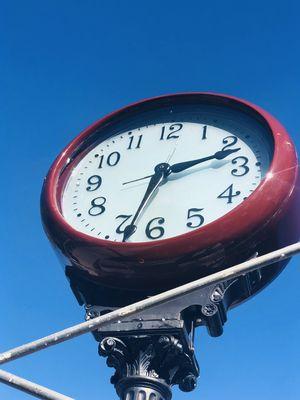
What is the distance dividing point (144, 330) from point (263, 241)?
3.16 ft

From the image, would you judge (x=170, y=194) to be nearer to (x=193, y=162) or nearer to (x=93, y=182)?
(x=193, y=162)

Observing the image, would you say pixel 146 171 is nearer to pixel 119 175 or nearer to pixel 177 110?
pixel 119 175

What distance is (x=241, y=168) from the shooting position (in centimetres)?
538

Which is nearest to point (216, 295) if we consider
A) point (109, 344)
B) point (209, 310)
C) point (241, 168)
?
point (209, 310)

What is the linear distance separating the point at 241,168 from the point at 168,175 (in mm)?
581

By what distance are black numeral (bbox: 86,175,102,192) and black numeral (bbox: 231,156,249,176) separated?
3.52 feet

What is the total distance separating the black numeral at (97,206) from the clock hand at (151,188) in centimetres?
31

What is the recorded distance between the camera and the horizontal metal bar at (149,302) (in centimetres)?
313

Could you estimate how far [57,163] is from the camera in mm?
5906

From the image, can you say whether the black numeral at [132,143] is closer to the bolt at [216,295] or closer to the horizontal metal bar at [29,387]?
the bolt at [216,295]

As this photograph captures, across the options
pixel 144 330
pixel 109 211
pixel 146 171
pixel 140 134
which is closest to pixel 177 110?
pixel 140 134

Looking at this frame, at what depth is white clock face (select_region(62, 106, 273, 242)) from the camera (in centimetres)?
515

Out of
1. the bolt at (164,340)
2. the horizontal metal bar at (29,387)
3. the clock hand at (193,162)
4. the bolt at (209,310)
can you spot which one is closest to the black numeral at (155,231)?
the clock hand at (193,162)

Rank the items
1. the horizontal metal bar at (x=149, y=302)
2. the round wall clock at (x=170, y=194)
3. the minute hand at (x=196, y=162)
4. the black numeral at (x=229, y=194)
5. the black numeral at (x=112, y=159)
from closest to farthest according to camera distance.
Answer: the horizontal metal bar at (x=149, y=302) → the round wall clock at (x=170, y=194) → the black numeral at (x=229, y=194) → the minute hand at (x=196, y=162) → the black numeral at (x=112, y=159)
